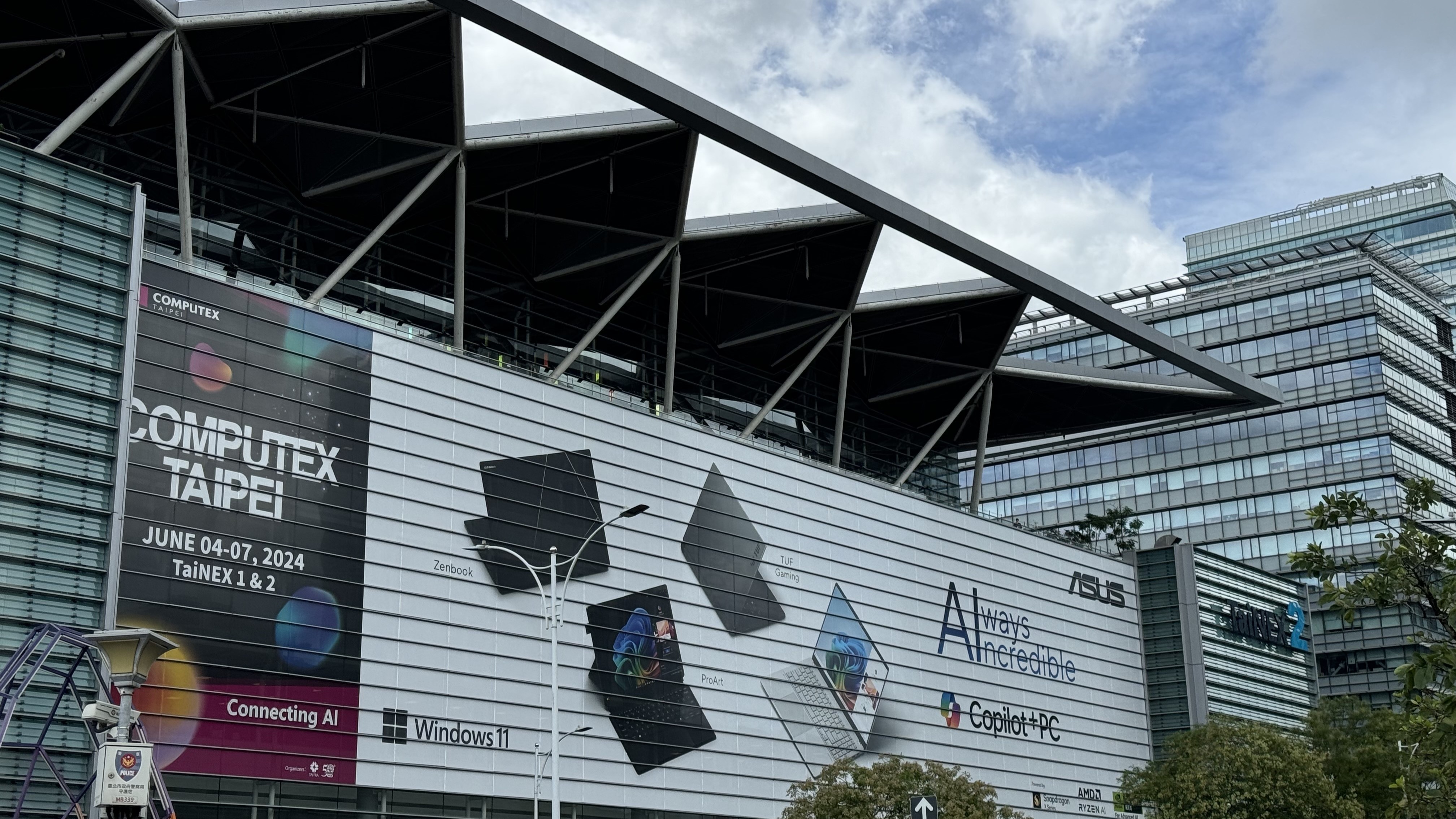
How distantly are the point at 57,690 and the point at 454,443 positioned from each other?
15308mm

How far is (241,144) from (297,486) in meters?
12.9

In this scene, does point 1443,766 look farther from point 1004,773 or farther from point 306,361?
point 1004,773

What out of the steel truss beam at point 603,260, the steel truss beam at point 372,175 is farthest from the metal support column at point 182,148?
the steel truss beam at point 603,260

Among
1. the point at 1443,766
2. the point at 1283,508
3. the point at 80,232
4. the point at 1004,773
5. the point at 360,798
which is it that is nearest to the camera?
the point at 1443,766

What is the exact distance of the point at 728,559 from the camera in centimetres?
5872

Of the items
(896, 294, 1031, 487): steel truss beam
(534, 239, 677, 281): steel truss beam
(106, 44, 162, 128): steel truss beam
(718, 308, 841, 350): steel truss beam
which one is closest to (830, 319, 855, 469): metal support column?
(718, 308, 841, 350): steel truss beam

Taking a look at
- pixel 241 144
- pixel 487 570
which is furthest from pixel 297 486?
pixel 241 144

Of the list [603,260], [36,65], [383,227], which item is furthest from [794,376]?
[36,65]

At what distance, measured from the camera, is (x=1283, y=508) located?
3979 inches

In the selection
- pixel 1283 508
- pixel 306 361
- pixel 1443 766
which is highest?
pixel 1283 508

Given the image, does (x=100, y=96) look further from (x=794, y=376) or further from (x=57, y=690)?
(x=794, y=376)

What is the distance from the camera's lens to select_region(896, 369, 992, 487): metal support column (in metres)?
Answer: 72.0

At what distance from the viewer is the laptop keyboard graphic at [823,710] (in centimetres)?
5994

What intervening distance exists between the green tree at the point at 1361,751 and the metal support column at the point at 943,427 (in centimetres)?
2055
